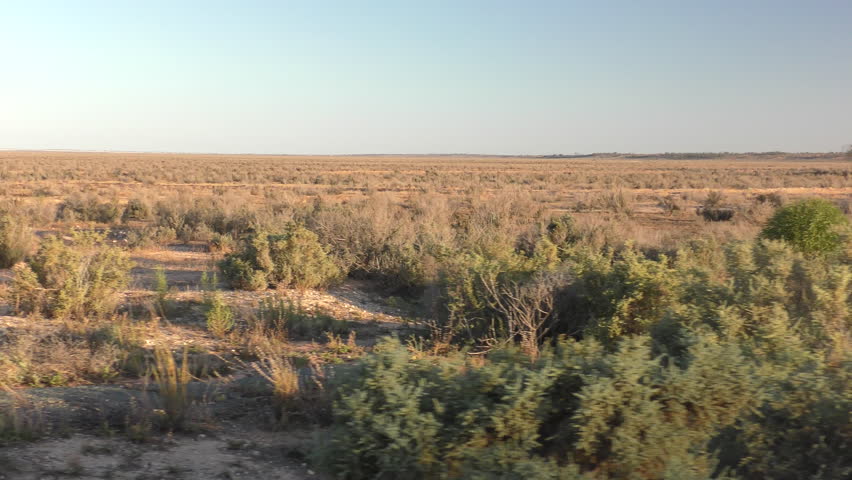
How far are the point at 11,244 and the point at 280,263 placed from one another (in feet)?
18.7

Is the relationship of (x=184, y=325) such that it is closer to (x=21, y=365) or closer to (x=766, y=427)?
(x=21, y=365)

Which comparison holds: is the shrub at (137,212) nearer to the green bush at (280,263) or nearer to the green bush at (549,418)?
the green bush at (280,263)

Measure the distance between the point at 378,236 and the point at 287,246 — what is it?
257 centimetres

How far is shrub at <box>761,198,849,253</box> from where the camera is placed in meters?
11.2

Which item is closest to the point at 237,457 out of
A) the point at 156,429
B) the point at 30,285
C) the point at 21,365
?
the point at 156,429

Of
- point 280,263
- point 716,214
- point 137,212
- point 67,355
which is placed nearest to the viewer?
point 67,355

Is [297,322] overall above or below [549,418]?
below

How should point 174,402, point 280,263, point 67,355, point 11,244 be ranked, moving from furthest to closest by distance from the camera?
point 11,244 < point 280,263 < point 67,355 < point 174,402

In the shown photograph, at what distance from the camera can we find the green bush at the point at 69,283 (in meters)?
8.49

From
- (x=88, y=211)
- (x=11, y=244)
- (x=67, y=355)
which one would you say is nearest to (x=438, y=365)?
(x=67, y=355)

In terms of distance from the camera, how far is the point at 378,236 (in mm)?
13453

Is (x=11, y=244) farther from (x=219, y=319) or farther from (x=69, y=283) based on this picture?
(x=219, y=319)

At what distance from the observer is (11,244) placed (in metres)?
12.6

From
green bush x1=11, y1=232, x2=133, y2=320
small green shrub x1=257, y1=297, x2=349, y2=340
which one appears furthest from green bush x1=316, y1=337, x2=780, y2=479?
green bush x1=11, y1=232, x2=133, y2=320
